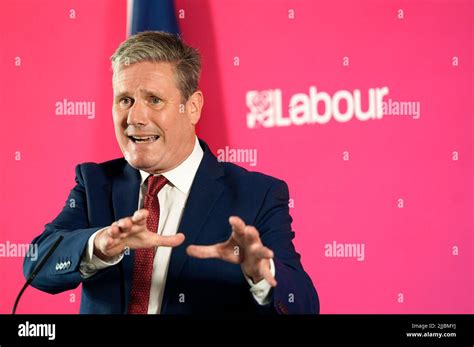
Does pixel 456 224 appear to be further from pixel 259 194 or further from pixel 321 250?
pixel 259 194

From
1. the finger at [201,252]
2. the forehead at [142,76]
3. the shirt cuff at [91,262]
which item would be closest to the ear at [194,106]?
the forehead at [142,76]

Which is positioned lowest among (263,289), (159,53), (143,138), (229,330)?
(229,330)

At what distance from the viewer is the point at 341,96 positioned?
9.50 feet

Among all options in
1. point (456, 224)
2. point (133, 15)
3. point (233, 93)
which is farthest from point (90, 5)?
point (456, 224)

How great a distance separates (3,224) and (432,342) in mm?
1584

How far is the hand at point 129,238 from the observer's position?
1627 millimetres

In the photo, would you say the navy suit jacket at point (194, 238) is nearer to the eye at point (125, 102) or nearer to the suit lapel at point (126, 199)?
the suit lapel at point (126, 199)

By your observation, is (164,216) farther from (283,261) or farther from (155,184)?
(283,261)

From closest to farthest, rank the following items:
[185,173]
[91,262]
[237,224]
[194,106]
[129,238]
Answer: [237,224] < [129,238] < [91,262] < [185,173] < [194,106]

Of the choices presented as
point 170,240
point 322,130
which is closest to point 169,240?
point 170,240

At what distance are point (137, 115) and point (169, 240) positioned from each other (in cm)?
52

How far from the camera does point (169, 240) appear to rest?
164cm

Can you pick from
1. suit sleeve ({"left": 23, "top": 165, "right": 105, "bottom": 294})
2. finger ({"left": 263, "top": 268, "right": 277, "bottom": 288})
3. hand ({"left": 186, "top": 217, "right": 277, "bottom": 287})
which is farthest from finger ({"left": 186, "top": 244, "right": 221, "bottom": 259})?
suit sleeve ({"left": 23, "top": 165, "right": 105, "bottom": 294})

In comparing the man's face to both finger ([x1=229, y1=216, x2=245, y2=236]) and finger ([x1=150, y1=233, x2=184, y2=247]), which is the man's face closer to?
finger ([x1=150, y1=233, x2=184, y2=247])
